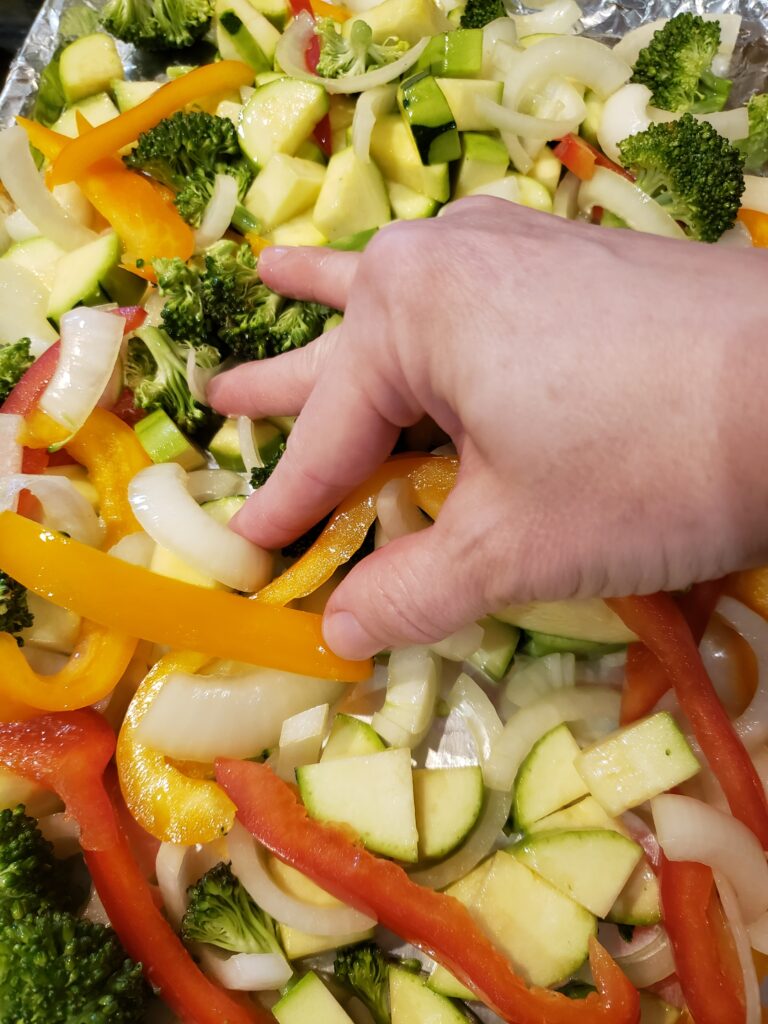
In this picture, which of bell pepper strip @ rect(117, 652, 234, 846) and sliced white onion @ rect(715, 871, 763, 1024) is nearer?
sliced white onion @ rect(715, 871, 763, 1024)

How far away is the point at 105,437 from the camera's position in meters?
1.92

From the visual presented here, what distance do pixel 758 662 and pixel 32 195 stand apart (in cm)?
226

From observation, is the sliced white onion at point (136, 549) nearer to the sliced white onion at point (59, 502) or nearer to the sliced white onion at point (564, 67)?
the sliced white onion at point (59, 502)

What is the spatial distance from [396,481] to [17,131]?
1.43 meters

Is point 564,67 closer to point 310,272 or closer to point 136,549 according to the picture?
point 310,272

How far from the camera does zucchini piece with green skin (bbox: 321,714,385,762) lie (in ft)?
5.52

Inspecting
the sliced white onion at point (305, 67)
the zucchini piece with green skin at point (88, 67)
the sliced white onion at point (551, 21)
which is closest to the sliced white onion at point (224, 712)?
the sliced white onion at point (305, 67)

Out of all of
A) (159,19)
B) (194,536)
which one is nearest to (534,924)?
(194,536)

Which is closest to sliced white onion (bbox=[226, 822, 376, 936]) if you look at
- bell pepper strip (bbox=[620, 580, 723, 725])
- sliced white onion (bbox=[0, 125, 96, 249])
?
bell pepper strip (bbox=[620, 580, 723, 725])

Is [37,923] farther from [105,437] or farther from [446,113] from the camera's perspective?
[446,113]

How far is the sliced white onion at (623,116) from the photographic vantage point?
2.14 metres

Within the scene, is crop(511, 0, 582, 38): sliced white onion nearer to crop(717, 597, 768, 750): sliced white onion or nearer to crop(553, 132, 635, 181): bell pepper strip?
crop(553, 132, 635, 181): bell pepper strip

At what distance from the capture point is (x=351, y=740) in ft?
5.59

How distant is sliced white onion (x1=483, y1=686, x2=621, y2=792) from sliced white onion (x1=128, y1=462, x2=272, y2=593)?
69cm
